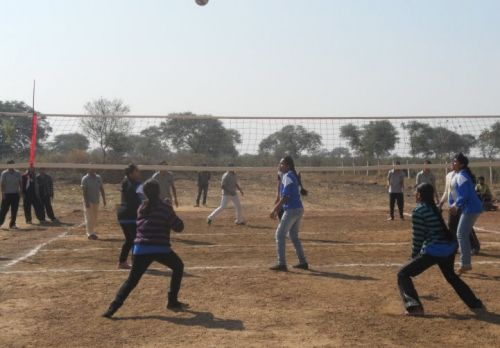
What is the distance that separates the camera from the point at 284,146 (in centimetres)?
2072

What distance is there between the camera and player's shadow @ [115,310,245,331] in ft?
19.8

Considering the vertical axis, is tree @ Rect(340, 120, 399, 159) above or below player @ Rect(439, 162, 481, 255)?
above

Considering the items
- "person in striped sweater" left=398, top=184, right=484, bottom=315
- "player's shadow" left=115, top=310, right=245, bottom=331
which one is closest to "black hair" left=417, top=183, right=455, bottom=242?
"person in striped sweater" left=398, top=184, right=484, bottom=315

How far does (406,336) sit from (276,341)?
1263mm

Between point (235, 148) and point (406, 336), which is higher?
point (235, 148)

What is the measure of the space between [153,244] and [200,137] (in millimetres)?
11626

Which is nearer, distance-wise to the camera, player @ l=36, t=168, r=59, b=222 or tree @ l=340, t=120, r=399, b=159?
player @ l=36, t=168, r=59, b=222

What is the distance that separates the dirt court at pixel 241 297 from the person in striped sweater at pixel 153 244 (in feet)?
0.87

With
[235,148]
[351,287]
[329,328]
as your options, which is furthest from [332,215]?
[329,328]

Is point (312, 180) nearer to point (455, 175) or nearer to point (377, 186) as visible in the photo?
point (377, 186)

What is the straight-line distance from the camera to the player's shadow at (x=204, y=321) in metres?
6.04

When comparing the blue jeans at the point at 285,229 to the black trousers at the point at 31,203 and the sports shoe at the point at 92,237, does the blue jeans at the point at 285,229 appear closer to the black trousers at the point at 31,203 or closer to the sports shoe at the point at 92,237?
the sports shoe at the point at 92,237

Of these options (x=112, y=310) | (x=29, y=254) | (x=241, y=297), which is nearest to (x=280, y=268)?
(x=241, y=297)

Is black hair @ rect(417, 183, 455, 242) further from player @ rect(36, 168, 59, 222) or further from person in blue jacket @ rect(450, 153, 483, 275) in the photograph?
player @ rect(36, 168, 59, 222)
